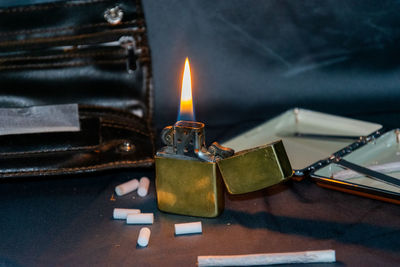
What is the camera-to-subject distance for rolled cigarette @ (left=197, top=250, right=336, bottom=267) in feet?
1.51

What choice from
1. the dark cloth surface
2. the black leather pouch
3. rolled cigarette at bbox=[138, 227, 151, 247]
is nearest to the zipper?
the black leather pouch

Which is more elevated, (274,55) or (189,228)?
(274,55)

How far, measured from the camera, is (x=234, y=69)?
2.73 ft

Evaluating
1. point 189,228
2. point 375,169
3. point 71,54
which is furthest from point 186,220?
point 71,54

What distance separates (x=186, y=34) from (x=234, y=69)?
9cm

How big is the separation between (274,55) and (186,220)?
37cm

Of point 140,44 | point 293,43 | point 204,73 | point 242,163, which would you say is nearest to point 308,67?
point 293,43

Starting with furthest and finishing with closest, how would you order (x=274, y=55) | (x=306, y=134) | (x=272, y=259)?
(x=274, y=55), (x=306, y=134), (x=272, y=259)

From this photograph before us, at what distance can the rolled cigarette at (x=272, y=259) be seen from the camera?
459mm

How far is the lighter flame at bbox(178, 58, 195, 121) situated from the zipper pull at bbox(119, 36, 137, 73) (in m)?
0.23

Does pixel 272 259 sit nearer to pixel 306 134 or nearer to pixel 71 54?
pixel 306 134

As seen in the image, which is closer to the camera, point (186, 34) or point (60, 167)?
point (60, 167)

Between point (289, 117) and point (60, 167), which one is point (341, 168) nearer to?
point (289, 117)

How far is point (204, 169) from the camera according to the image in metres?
0.51
